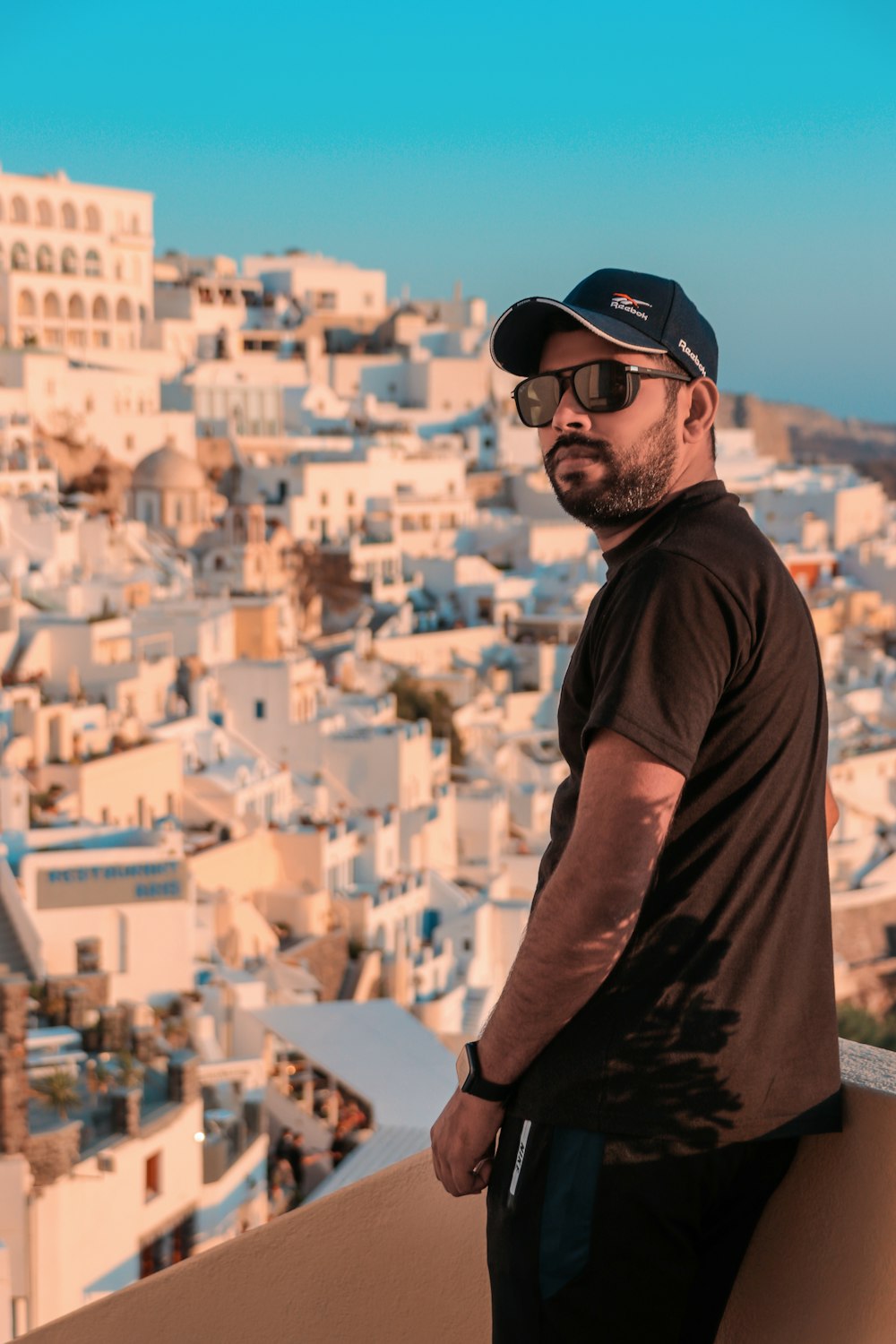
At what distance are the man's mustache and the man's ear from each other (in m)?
0.09

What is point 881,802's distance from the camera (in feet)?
90.4

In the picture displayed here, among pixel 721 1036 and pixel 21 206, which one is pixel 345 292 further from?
pixel 721 1036

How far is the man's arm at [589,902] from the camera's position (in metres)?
1.58

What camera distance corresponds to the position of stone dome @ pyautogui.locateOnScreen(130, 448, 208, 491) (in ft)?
93.0

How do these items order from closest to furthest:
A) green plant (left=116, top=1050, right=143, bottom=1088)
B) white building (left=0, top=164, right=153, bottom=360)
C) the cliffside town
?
1. green plant (left=116, top=1050, right=143, bottom=1088)
2. the cliffside town
3. white building (left=0, top=164, right=153, bottom=360)

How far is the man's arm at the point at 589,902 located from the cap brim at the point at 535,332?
15.5 inches


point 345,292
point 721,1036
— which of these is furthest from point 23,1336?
point 345,292

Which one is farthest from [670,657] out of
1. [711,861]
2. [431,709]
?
[431,709]

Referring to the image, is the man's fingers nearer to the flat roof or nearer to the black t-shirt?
the black t-shirt

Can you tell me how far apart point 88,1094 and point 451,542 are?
983 inches

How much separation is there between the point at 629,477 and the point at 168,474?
89.1ft

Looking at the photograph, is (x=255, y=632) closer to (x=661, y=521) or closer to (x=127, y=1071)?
(x=127, y=1071)

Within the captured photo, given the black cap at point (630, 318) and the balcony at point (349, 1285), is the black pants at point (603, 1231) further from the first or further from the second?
A: the black cap at point (630, 318)

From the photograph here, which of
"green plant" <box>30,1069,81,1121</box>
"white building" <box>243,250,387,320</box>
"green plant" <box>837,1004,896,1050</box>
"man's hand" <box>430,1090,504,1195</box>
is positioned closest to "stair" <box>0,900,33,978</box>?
"green plant" <box>30,1069,81,1121</box>
